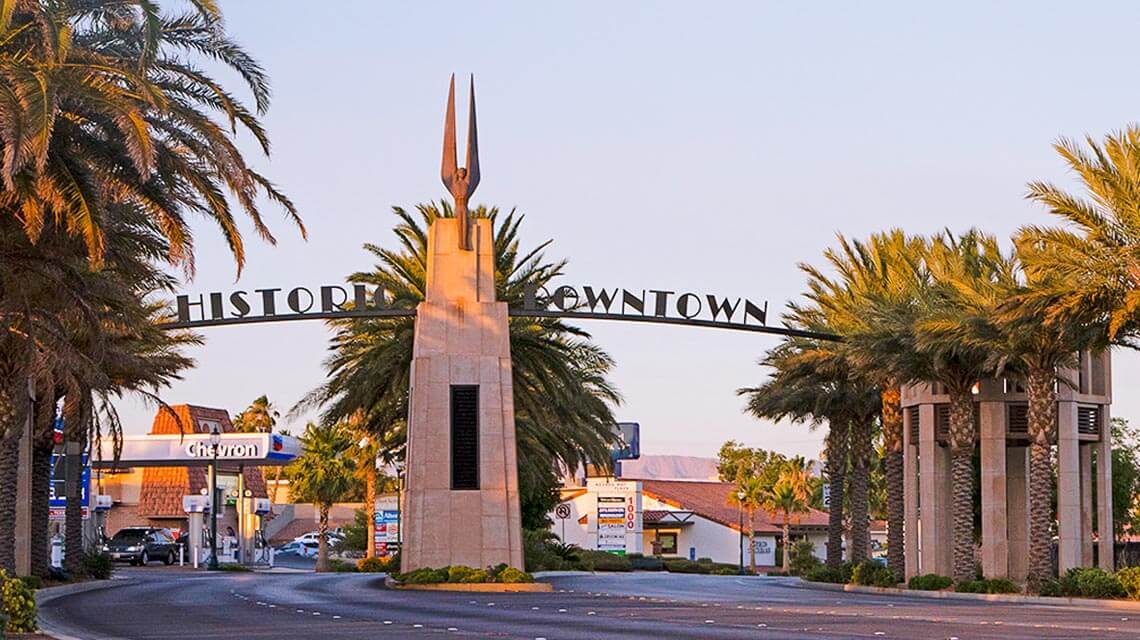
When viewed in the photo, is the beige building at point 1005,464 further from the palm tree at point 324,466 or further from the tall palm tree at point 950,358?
the palm tree at point 324,466

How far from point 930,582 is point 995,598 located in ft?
13.4

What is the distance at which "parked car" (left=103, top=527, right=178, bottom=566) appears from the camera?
71.4 metres

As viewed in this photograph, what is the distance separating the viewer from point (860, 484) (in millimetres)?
53812

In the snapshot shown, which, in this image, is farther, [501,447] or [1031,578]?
[501,447]

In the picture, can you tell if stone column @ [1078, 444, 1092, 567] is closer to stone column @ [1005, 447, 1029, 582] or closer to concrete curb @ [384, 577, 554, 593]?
stone column @ [1005, 447, 1029, 582]

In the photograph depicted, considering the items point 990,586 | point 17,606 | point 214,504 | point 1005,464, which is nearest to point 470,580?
point 990,586

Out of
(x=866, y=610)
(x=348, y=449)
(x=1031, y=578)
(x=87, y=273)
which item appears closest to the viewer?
(x=87, y=273)

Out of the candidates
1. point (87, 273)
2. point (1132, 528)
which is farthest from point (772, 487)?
point (87, 273)

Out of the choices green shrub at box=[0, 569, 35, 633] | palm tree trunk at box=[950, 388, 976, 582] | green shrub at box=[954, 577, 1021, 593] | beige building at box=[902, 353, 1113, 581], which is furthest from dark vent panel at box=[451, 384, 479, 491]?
green shrub at box=[0, 569, 35, 633]

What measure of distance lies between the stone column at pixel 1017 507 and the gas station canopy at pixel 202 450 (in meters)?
34.7

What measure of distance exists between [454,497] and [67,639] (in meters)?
22.4

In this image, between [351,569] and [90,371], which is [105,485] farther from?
[90,371]

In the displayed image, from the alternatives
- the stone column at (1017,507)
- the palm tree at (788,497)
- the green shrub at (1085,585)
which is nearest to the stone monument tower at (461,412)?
the green shrub at (1085,585)

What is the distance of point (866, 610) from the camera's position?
3100 cm
